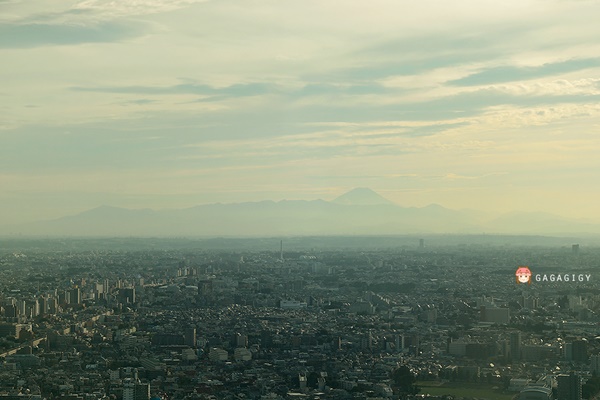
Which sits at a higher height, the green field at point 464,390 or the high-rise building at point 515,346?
the high-rise building at point 515,346

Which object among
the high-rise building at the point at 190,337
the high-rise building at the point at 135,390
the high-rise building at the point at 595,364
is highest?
the high-rise building at the point at 595,364

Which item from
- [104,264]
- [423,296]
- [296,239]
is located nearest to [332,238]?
[296,239]

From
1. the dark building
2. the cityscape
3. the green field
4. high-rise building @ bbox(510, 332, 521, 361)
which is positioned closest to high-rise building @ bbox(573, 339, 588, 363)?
the cityscape

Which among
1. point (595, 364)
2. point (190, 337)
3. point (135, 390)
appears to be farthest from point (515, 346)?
point (135, 390)

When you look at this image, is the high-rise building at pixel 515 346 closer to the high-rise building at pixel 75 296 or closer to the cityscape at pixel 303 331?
the cityscape at pixel 303 331

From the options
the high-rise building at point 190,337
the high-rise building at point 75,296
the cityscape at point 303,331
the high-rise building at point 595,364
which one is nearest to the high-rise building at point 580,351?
the cityscape at point 303,331

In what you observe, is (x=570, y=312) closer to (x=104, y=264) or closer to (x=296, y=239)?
(x=104, y=264)
